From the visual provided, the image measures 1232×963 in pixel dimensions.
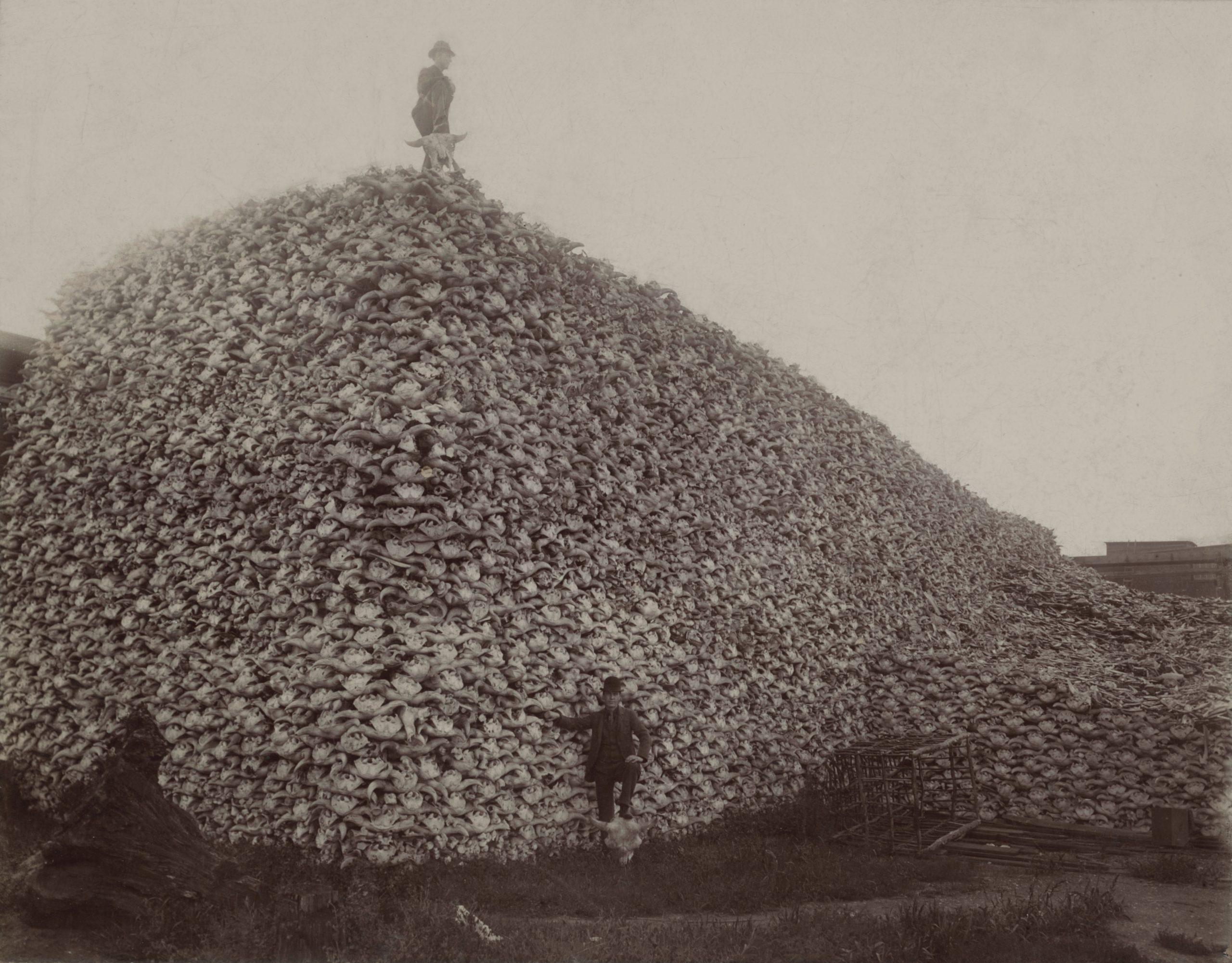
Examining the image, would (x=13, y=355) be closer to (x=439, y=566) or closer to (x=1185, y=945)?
(x=439, y=566)

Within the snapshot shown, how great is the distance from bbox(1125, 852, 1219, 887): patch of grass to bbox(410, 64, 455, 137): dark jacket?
9661 mm

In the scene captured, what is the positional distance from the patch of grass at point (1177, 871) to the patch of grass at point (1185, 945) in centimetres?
209

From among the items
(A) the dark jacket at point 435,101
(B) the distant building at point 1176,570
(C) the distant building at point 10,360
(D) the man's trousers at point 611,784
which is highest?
(A) the dark jacket at point 435,101

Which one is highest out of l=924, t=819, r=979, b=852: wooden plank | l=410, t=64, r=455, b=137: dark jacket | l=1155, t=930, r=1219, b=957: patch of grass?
l=410, t=64, r=455, b=137: dark jacket

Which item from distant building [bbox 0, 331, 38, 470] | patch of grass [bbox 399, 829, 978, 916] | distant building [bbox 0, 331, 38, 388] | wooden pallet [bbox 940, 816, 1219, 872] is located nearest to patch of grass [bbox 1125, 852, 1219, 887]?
wooden pallet [bbox 940, 816, 1219, 872]

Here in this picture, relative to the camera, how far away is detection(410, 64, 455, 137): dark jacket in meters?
9.60

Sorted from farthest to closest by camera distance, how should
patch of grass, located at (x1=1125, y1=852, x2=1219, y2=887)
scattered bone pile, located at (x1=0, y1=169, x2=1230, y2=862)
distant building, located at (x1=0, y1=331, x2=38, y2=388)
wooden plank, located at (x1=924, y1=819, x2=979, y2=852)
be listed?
distant building, located at (x1=0, y1=331, x2=38, y2=388)
wooden plank, located at (x1=924, y1=819, x2=979, y2=852)
patch of grass, located at (x1=1125, y1=852, x2=1219, y2=887)
scattered bone pile, located at (x1=0, y1=169, x2=1230, y2=862)

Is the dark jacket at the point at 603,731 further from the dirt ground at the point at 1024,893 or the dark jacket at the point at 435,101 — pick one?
the dark jacket at the point at 435,101

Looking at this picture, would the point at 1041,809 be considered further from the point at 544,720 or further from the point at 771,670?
the point at 544,720

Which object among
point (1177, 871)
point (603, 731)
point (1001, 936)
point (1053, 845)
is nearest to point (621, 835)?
point (603, 731)

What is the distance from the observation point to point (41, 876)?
5.99m

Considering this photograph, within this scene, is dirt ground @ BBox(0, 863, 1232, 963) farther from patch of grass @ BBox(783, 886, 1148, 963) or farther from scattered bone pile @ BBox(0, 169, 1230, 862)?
scattered bone pile @ BBox(0, 169, 1230, 862)

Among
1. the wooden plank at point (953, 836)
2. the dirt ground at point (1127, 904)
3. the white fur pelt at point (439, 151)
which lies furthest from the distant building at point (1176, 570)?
the white fur pelt at point (439, 151)

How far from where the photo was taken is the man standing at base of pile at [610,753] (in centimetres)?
838
